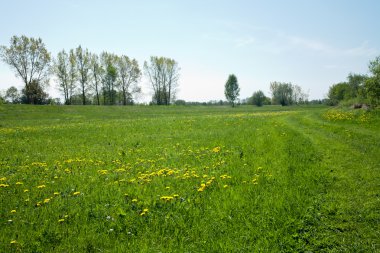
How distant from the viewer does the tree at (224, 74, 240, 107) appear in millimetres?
110750

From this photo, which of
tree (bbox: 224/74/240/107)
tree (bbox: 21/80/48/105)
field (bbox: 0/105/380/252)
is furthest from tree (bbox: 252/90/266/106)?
field (bbox: 0/105/380/252)

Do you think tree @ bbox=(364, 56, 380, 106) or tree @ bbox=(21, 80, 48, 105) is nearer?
tree @ bbox=(364, 56, 380, 106)

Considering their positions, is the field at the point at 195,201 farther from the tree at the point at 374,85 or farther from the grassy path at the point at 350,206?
the tree at the point at 374,85

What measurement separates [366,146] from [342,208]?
8.00 metres

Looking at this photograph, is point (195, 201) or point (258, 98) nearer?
point (195, 201)

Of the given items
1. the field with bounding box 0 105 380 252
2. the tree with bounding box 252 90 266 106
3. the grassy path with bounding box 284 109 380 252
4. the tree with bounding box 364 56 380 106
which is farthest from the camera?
the tree with bounding box 252 90 266 106

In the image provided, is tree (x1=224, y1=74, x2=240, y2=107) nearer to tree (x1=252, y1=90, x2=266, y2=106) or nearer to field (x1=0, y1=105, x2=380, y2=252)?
tree (x1=252, y1=90, x2=266, y2=106)

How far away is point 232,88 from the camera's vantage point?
11125 centimetres

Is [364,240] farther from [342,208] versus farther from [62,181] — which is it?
[62,181]

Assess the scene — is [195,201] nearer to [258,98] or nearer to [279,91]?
[258,98]

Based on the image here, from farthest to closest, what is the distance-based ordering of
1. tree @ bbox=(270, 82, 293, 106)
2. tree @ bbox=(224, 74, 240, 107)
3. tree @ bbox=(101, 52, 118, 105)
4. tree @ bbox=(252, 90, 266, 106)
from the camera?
tree @ bbox=(270, 82, 293, 106)
tree @ bbox=(252, 90, 266, 106)
tree @ bbox=(224, 74, 240, 107)
tree @ bbox=(101, 52, 118, 105)

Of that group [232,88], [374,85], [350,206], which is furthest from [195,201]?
[232,88]

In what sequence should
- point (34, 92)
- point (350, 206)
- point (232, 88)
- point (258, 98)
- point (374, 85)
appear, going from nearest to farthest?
1. point (350, 206)
2. point (374, 85)
3. point (34, 92)
4. point (232, 88)
5. point (258, 98)

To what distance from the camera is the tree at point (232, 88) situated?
110750 mm
